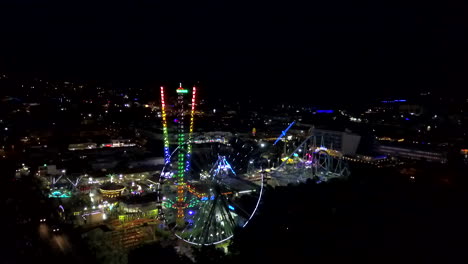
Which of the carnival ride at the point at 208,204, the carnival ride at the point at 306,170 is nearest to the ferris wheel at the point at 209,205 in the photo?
the carnival ride at the point at 208,204

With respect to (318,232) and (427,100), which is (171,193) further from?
(427,100)

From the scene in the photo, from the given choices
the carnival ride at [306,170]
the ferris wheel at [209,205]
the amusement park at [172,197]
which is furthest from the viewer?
the carnival ride at [306,170]

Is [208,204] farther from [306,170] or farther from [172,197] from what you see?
[306,170]

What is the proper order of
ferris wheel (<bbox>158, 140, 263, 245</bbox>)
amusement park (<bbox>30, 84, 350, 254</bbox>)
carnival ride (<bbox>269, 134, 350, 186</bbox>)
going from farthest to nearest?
carnival ride (<bbox>269, 134, 350, 186</bbox>) → amusement park (<bbox>30, 84, 350, 254</bbox>) → ferris wheel (<bbox>158, 140, 263, 245</bbox>)

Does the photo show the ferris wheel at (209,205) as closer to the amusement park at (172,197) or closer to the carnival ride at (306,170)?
A: the amusement park at (172,197)

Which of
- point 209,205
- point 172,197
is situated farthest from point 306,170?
point 209,205

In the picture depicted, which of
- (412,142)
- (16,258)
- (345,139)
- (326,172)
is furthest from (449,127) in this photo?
(16,258)

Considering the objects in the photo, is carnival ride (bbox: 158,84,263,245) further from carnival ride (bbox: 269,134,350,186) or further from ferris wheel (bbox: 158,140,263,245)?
carnival ride (bbox: 269,134,350,186)

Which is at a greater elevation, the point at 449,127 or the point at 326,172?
the point at 449,127

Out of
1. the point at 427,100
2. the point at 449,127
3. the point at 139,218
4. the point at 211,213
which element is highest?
the point at 427,100

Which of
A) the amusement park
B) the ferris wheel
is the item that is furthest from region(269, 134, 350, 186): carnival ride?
the ferris wheel

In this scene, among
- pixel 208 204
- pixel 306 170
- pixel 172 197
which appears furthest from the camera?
pixel 306 170
